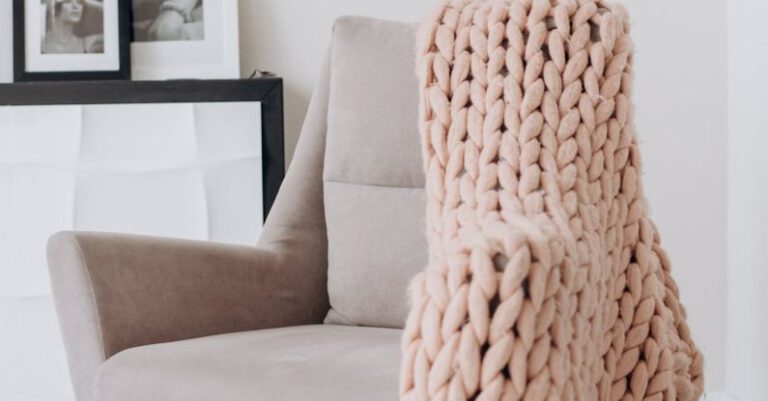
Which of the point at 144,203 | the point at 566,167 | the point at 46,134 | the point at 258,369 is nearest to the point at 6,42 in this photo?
the point at 46,134

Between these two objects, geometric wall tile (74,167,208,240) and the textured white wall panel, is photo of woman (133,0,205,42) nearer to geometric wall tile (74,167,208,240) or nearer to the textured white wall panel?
the textured white wall panel

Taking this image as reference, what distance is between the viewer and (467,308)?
0.69m

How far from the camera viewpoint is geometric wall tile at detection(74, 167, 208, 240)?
82.0 inches

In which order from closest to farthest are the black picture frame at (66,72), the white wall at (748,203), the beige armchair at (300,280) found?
the beige armchair at (300,280) < the white wall at (748,203) < the black picture frame at (66,72)

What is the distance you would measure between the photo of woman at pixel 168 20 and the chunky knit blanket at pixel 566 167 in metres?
1.33

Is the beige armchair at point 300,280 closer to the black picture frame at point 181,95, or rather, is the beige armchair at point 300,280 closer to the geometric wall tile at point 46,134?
the black picture frame at point 181,95

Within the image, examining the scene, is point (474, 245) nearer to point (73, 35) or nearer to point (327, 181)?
point (327, 181)

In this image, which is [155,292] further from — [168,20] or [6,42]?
[6,42]

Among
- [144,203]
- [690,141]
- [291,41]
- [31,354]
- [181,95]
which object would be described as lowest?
[31,354]

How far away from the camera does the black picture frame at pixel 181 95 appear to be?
2.07 m

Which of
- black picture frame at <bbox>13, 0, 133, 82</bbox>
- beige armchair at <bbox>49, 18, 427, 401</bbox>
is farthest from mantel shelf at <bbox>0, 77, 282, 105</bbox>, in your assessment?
beige armchair at <bbox>49, 18, 427, 401</bbox>

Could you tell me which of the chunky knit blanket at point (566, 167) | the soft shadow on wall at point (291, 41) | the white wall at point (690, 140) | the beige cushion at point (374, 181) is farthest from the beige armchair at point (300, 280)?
the white wall at point (690, 140)

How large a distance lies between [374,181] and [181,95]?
1.95 feet

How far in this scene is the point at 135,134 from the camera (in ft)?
6.88
